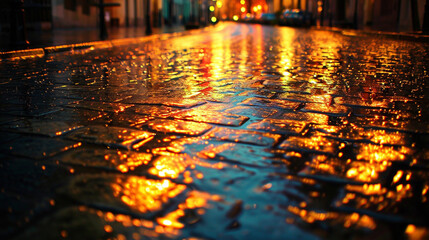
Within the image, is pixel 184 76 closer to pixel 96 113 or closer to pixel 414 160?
pixel 96 113

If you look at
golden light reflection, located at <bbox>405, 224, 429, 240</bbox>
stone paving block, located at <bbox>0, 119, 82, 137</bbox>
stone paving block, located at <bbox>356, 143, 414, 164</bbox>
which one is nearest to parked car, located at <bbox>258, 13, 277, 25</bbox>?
stone paving block, located at <bbox>0, 119, 82, 137</bbox>

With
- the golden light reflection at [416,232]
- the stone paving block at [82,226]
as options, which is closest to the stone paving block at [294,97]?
the golden light reflection at [416,232]

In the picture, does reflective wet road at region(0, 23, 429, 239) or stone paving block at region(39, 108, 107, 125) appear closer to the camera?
reflective wet road at region(0, 23, 429, 239)

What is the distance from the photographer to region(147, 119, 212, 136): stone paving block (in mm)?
2799

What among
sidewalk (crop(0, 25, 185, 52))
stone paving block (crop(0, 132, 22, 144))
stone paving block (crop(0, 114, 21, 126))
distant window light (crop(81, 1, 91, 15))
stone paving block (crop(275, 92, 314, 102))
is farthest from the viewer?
distant window light (crop(81, 1, 91, 15))

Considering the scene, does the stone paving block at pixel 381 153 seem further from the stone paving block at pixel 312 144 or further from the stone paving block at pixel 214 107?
the stone paving block at pixel 214 107

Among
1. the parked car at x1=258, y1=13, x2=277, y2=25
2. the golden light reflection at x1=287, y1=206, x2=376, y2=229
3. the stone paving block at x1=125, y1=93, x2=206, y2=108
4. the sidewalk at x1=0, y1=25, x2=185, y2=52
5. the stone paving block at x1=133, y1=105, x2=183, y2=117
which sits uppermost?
the parked car at x1=258, y1=13, x2=277, y2=25

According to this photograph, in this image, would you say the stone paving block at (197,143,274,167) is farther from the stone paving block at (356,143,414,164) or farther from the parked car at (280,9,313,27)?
the parked car at (280,9,313,27)

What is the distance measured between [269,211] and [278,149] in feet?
2.69

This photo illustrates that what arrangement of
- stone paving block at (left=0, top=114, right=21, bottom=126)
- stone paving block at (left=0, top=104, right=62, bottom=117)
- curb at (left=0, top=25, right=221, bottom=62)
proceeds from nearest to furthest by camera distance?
stone paving block at (left=0, top=114, right=21, bottom=126), stone paving block at (left=0, top=104, right=62, bottom=117), curb at (left=0, top=25, right=221, bottom=62)

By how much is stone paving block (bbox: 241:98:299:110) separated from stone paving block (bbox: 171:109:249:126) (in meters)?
0.56

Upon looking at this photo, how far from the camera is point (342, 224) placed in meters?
1.55

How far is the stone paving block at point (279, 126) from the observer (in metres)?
2.83

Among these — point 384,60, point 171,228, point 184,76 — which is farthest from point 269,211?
point 384,60
